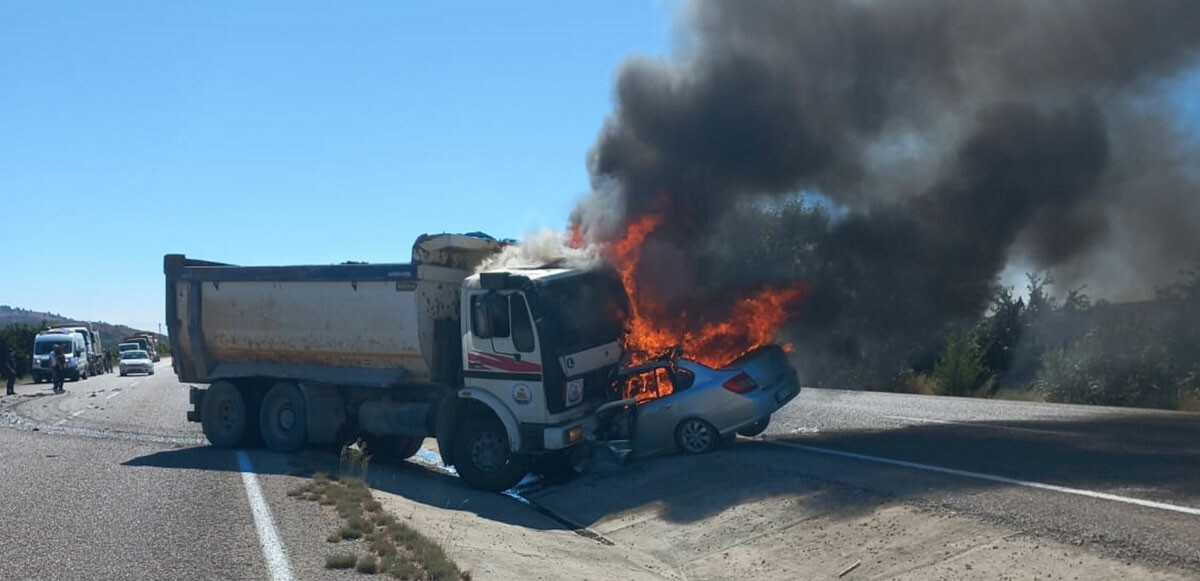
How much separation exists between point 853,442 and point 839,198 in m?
4.71

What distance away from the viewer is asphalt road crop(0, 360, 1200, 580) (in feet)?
27.1

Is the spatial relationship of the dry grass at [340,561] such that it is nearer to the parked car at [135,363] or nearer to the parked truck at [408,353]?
the parked truck at [408,353]

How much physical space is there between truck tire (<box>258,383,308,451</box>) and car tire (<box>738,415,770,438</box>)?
6377 mm

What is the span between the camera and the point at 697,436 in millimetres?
13953

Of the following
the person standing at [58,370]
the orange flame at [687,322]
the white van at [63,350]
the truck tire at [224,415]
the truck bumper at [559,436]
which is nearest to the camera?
the truck bumper at [559,436]

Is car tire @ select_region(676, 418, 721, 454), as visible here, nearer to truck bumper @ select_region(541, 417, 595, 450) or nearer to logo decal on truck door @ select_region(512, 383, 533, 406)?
truck bumper @ select_region(541, 417, 595, 450)

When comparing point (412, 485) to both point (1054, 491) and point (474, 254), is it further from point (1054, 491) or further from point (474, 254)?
point (1054, 491)

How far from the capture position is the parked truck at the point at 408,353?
13375mm

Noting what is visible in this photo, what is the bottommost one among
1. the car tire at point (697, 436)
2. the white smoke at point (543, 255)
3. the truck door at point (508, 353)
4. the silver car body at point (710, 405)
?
the car tire at point (697, 436)

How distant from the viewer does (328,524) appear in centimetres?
984

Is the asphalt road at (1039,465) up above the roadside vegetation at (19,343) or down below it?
below

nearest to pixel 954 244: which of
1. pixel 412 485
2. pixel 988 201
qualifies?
pixel 988 201

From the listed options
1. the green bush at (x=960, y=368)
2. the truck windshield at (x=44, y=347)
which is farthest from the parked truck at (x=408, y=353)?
the truck windshield at (x=44, y=347)

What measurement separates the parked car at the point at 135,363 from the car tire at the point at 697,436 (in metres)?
49.7
